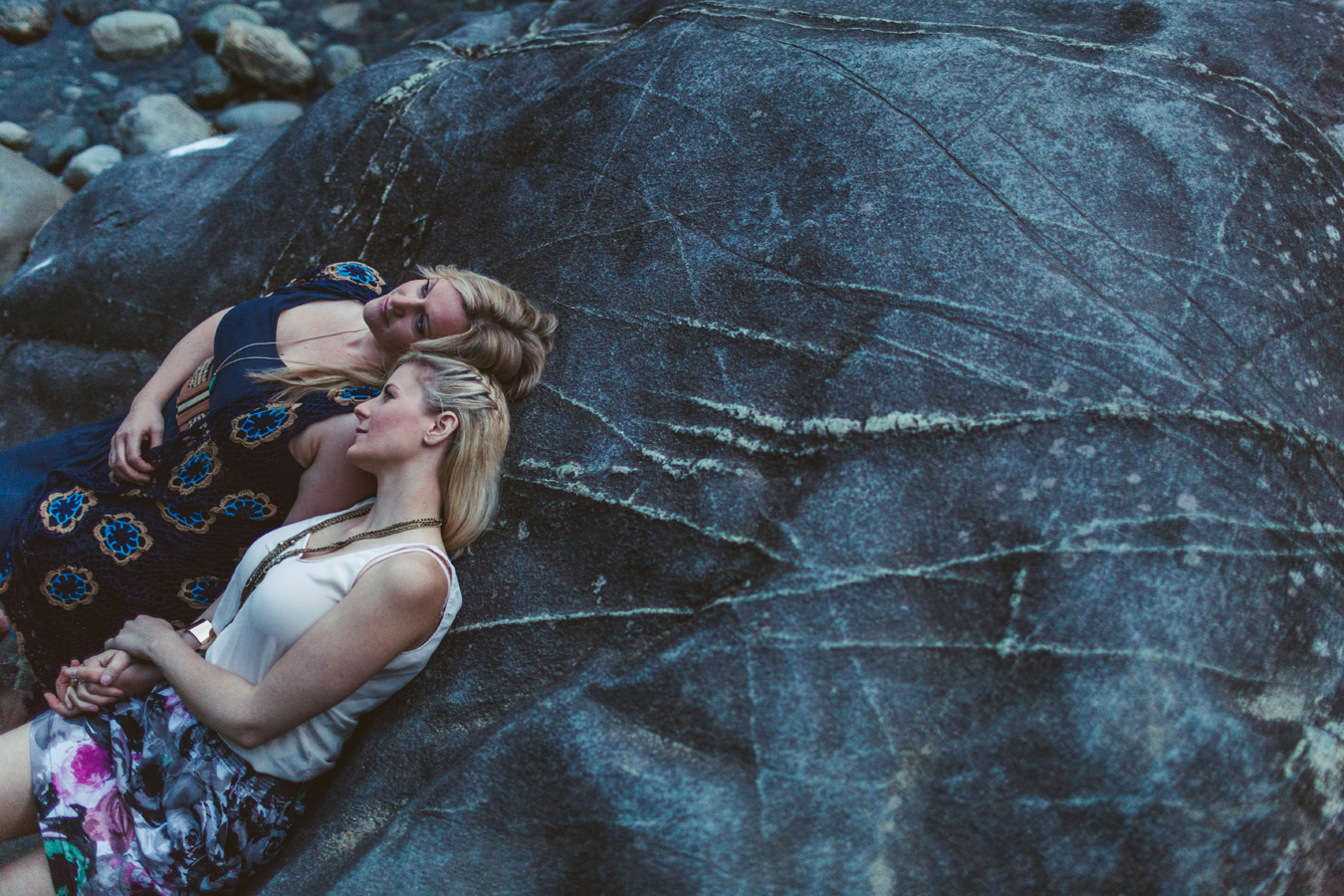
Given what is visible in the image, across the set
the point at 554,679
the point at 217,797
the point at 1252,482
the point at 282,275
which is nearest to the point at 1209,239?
the point at 1252,482

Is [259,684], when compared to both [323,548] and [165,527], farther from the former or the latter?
[165,527]

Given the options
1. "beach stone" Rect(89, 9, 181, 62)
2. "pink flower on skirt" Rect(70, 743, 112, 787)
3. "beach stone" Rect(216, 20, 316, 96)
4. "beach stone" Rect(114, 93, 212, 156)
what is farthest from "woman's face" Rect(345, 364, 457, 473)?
"beach stone" Rect(89, 9, 181, 62)

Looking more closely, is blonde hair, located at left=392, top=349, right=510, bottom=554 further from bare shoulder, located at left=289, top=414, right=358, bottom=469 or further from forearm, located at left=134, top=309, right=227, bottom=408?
forearm, located at left=134, top=309, right=227, bottom=408

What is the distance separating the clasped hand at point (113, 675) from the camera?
2.12 meters

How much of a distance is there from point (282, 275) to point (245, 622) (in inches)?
63.1

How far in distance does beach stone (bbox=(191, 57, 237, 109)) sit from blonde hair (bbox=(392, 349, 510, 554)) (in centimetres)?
382

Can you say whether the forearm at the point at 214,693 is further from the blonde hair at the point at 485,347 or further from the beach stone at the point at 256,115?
the beach stone at the point at 256,115

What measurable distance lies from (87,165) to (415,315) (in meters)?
3.23

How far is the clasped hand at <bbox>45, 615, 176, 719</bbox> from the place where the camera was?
212 centimetres

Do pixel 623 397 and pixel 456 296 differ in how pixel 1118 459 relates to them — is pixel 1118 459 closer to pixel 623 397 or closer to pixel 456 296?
pixel 623 397

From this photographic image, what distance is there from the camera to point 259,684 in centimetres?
196

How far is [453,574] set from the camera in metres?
2.13

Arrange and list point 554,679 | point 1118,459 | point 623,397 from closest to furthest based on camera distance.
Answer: point 1118,459 → point 554,679 → point 623,397

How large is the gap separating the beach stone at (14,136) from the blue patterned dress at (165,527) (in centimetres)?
323
